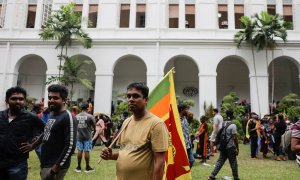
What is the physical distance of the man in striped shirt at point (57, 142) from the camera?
3.11 m

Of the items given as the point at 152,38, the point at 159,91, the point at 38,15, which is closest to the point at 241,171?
the point at 159,91

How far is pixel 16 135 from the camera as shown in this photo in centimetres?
Result: 337

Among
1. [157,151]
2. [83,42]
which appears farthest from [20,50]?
[157,151]

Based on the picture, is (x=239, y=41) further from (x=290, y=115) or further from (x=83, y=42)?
(x=83, y=42)

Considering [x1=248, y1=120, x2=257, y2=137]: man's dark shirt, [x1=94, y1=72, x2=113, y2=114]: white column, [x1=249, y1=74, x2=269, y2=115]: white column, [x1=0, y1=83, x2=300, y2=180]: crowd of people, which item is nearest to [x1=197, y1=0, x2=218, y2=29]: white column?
[x1=249, y1=74, x2=269, y2=115]: white column

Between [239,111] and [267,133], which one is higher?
[239,111]

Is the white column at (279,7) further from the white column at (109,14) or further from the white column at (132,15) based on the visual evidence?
the white column at (109,14)

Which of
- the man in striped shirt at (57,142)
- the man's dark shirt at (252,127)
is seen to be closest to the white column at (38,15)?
the man's dark shirt at (252,127)

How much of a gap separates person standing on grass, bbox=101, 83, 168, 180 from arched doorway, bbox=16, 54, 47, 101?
21.6 meters

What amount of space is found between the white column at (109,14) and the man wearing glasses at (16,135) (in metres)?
17.1

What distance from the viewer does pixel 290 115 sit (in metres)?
15.4

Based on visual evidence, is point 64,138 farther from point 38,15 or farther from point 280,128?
point 38,15

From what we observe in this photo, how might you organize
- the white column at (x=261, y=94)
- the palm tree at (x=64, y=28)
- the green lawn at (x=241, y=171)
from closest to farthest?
the green lawn at (x=241, y=171)
the palm tree at (x=64, y=28)
the white column at (x=261, y=94)

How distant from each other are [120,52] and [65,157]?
16.8 m
